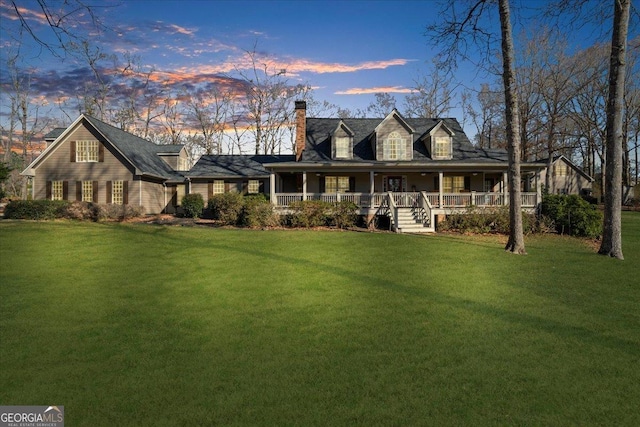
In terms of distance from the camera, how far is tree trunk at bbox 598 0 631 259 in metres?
12.5

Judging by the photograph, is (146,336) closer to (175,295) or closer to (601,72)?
(175,295)

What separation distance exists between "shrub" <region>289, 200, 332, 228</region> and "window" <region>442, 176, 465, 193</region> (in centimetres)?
1010

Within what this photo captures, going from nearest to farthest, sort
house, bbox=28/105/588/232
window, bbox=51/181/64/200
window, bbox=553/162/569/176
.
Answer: house, bbox=28/105/588/232 < window, bbox=51/181/64/200 < window, bbox=553/162/569/176

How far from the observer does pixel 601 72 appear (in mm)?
33281

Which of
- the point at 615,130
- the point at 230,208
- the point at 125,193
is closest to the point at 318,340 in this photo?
the point at 615,130

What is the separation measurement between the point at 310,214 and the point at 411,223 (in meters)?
5.18

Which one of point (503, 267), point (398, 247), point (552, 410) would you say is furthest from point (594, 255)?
point (552, 410)

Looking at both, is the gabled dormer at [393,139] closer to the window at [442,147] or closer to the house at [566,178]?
the window at [442,147]

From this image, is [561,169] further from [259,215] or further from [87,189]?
[87,189]

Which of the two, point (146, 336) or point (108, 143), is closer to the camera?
point (146, 336)

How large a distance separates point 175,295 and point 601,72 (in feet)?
132

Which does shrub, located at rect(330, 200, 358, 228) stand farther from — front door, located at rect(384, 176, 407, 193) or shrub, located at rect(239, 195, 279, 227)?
front door, located at rect(384, 176, 407, 193)

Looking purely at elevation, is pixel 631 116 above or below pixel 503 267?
Result: above

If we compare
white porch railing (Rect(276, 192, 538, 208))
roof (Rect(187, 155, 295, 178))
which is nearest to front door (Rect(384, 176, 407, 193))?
white porch railing (Rect(276, 192, 538, 208))
